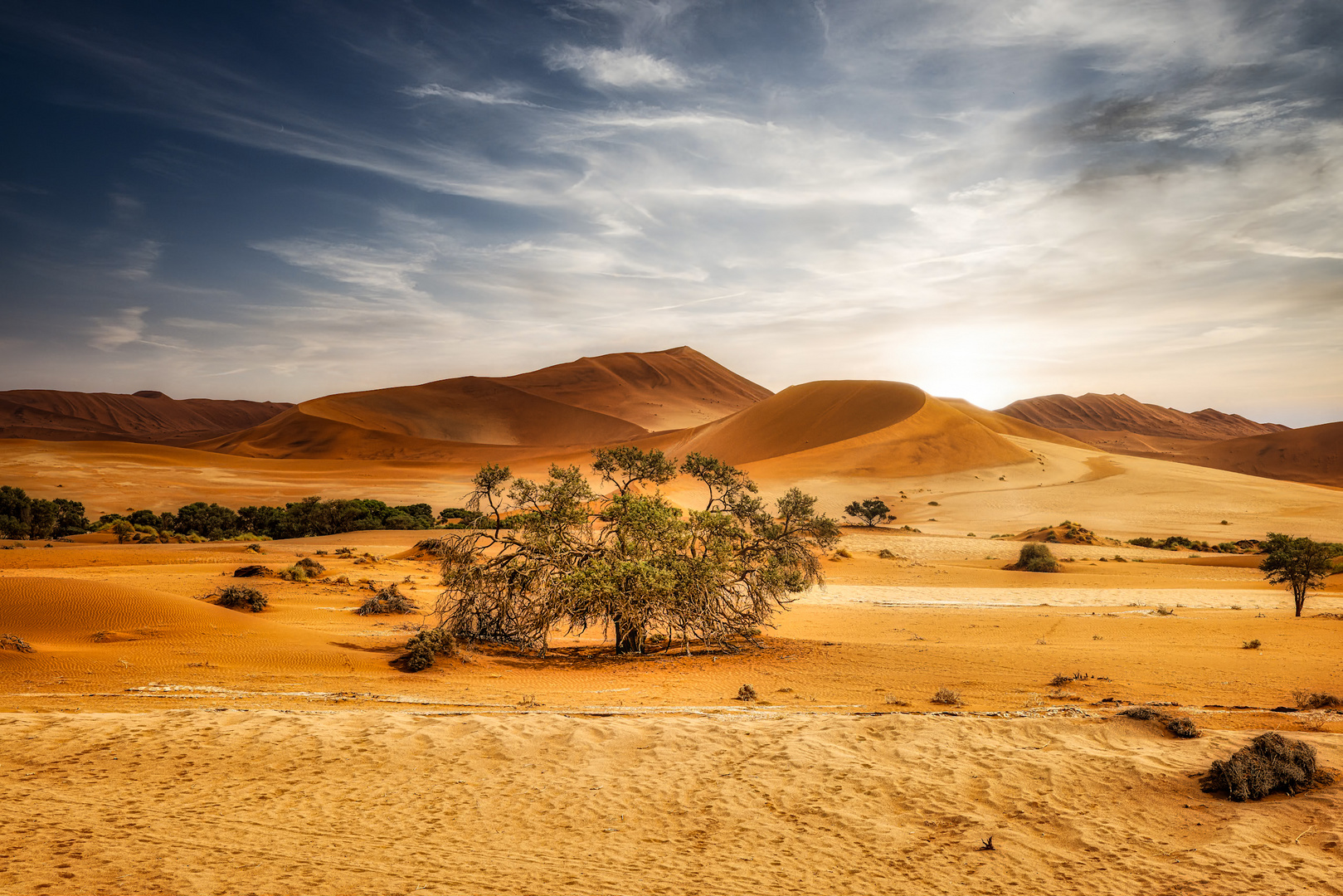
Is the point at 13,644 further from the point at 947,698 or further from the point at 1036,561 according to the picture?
the point at 1036,561

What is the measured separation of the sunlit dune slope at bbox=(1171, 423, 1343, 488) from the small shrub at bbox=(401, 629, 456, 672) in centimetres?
9245

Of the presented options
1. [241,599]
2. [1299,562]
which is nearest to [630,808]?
[241,599]

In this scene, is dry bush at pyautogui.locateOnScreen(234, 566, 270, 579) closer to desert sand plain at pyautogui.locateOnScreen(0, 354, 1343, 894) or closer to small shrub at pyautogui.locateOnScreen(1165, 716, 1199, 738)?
desert sand plain at pyautogui.locateOnScreen(0, 354, 1343, 894)

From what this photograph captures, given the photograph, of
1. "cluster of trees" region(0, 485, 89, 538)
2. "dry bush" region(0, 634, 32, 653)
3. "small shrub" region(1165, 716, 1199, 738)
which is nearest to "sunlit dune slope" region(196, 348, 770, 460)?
"cluster of trees" region(0, 485, 89, 538)

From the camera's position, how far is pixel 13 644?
31.3 ft

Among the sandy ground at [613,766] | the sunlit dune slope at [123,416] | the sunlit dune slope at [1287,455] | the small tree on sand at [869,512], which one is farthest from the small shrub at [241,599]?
the sunlit dune slope at [123,416]

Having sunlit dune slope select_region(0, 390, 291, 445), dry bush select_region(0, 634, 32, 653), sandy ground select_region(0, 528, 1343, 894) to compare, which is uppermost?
sunlit dune slope select_region(0, 390, 291, 445)

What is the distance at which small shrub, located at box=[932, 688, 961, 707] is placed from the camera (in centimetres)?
869

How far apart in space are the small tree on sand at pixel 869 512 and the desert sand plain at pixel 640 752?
71.7ft

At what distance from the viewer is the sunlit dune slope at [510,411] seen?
83.1 metres

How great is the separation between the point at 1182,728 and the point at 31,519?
35.9m

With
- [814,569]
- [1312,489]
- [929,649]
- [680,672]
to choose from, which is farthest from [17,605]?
[1312,489]

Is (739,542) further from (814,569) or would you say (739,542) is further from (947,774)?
(947,774)

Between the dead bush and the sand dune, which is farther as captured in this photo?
the dead bush
